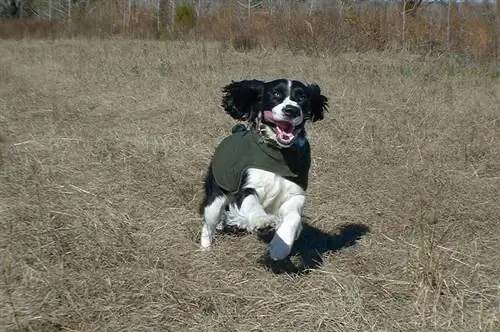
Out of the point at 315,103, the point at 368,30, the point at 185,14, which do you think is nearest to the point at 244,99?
the point at 315,103

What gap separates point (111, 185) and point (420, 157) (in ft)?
8.33

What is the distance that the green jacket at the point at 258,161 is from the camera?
364cm

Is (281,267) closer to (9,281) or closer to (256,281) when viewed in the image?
(256,281)

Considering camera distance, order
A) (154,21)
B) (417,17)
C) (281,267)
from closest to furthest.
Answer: (281,267)
(417,17)
(154,21)

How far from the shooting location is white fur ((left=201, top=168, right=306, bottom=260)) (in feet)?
11.6

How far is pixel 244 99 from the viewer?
13.3 ft

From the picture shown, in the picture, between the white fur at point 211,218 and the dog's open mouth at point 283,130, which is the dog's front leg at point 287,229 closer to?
the dog's open mouth at point 283,130

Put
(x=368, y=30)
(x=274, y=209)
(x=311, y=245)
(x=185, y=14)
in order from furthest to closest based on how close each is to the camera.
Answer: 1. (x=185, y=14)
2. (x=368, y=30)
3. (x=311, y=245)
4. (x=274, y=209)

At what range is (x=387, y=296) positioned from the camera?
3.25 m

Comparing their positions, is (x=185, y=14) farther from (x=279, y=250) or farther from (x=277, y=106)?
(x=279, y=250)

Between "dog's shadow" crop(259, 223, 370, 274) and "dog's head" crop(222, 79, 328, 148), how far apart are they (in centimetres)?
63

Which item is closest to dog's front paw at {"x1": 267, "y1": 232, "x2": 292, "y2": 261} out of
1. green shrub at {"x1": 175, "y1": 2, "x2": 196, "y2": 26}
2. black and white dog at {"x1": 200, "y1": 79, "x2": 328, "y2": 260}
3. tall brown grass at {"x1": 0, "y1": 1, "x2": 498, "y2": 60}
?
black and white dog at {"x1": 200, "y1": 79, "x2": 328, "y2": 260}

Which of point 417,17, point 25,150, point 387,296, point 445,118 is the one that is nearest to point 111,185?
point 25,150

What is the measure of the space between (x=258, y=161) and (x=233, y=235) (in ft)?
2.42
